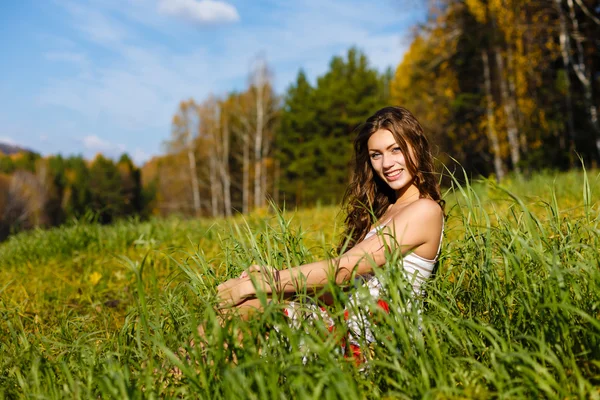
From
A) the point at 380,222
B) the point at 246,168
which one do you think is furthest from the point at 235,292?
the point at 246,168

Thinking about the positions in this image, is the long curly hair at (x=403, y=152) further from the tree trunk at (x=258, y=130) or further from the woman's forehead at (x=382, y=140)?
the tree trunk at (x=258, y=130)

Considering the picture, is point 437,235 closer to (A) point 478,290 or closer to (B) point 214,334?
(A) point 478,290

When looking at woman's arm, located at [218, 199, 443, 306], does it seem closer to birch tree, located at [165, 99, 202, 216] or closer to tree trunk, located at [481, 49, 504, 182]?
tree trunk, located at [481, 49, 504, 182]

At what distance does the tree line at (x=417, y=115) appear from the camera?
13.1 meters

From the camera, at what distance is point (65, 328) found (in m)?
2.14

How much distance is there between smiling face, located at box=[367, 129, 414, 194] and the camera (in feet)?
7.36

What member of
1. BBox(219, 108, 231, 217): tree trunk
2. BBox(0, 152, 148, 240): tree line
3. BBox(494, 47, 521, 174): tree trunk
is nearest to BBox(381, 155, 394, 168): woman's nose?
BBox(494, 47, 521, 174): tree trunk

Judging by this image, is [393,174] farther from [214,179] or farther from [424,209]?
[214,179]

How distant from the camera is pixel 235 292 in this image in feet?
5.87

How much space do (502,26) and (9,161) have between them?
173ft

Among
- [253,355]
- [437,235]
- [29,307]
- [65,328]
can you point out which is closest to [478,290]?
[437,235]

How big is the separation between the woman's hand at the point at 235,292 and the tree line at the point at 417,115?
1.39 ft

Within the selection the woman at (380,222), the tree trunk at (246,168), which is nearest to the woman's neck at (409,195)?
the woman at (380,222)

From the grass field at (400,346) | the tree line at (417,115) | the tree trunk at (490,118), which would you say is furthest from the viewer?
the tree trunk at (490,118)
